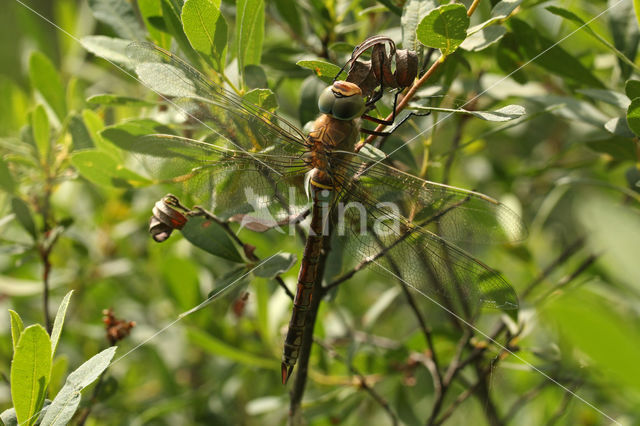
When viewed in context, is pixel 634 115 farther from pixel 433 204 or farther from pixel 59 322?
pixel 59 322

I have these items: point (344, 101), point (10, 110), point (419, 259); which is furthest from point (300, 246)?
point (10, 110)

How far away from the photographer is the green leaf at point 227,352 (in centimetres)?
137

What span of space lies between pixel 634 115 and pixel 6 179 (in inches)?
50.2

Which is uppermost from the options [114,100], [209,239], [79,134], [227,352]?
[114,100]

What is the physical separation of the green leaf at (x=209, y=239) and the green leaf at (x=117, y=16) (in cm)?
47

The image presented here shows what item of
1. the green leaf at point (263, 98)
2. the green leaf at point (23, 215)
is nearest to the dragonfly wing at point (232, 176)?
the green leaf at point (263, 98)

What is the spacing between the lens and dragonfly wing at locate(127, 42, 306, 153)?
1006 mm

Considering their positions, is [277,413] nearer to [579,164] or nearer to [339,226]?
[339,226]

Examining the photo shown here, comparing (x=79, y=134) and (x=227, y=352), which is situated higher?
(x=79, y=134)

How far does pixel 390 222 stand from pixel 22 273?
4.17 ft

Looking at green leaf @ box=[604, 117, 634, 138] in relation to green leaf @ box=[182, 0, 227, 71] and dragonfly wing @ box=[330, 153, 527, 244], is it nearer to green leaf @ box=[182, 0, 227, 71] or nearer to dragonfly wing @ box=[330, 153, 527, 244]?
dragonfly wing @ box=[330, 153, 527, 244]

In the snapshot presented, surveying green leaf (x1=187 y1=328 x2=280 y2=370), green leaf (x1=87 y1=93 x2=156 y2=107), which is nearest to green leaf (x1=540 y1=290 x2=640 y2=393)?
green leaf (x1=87 y1=93 x2=156 y2=107)

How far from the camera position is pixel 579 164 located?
1.45 m

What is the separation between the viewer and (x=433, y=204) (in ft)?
3.41
